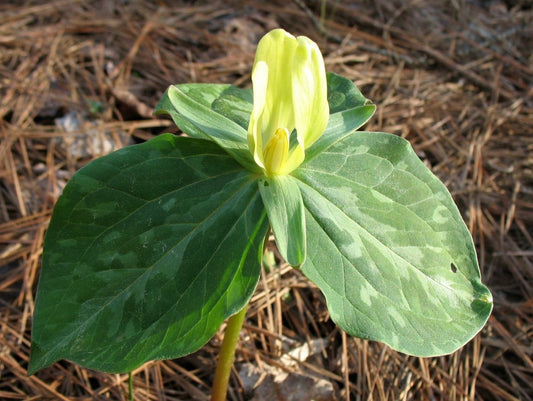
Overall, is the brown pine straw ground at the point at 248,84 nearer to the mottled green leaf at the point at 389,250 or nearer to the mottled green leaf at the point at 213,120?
the mottled green leaf at the point at 389,250

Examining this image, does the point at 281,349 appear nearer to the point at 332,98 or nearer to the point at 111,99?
the point at 332,98

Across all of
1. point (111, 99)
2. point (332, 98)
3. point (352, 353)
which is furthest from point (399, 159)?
point (111, 99)

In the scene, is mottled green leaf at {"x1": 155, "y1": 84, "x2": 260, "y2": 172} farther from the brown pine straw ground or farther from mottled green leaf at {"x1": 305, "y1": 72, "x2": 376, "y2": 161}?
the brown pine straw ground

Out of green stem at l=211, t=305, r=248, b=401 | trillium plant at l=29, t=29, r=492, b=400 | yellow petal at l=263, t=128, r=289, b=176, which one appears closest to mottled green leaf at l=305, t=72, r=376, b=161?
trillium plant at l=29, t=29, r=492, b=400

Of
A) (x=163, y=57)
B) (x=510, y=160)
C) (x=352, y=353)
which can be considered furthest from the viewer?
(x=163, y=57)

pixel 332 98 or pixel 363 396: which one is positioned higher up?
pixel 332 98

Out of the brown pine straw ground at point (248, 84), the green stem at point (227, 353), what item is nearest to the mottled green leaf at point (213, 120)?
the green stem at point (227, 353)

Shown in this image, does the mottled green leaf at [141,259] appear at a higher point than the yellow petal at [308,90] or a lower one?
lower
